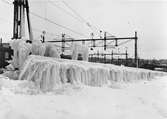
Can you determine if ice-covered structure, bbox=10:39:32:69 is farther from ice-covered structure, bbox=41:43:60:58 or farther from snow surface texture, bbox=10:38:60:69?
ice-covered structure, bbox=41:43:60:58

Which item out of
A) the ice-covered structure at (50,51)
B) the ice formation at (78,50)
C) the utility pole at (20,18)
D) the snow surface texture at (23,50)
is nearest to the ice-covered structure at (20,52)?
the snow surface texture at (23,50)

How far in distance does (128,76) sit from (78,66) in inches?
112

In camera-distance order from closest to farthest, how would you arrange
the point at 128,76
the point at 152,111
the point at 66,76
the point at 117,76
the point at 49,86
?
the point at 152,111 < the point at 49,86 < the point at 66,76 < the point at 117,76 < the point at 128,76

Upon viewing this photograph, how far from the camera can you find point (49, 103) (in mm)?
2174

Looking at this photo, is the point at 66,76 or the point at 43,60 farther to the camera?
the point at 66,76

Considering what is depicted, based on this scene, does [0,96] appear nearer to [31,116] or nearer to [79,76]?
[31,116]

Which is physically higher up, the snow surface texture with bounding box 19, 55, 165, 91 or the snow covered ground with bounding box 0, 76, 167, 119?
the snow surface texture with bounding box 19, 55, 165, 91

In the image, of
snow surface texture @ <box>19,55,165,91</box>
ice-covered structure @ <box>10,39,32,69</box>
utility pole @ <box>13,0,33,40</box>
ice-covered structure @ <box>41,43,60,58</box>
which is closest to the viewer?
snow surface texture @ <box>19,55,165,91</box>

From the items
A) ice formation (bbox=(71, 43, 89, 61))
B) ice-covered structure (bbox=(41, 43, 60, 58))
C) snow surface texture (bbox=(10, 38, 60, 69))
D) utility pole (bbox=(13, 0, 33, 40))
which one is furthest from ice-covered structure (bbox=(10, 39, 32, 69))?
utility pole (bbox=(13, 0, 33, 40))

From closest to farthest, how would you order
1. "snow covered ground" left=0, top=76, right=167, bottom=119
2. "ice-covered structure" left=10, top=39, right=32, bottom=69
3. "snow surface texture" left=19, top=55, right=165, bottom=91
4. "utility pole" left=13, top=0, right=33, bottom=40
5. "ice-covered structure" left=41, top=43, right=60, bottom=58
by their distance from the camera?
"snow covered ground" left=0, top=76, right=167, bottom=119 < "snow surface texture" left=19, top=55, right=165, bottom=91 < "ice-covered structure" left=10, top=39, right=32, bottom=69 < "ice-covered structure" left=41, top=43, right=60, bottom=58 < "utility pole" left=13, top=0, right=33, bottom=40

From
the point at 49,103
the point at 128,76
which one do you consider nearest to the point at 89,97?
the point at 49,103

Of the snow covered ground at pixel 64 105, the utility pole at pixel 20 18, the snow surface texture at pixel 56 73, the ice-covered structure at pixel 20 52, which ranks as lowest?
the snow covered ground at pixel 64 105

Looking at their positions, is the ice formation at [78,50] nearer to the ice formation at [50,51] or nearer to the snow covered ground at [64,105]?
the ice formation at [50,51]

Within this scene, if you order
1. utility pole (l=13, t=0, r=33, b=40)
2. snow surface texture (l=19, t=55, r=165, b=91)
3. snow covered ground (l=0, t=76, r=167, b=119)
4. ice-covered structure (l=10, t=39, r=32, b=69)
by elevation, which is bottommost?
snow covered ground (l=0, t=76, r=167, b=119)
